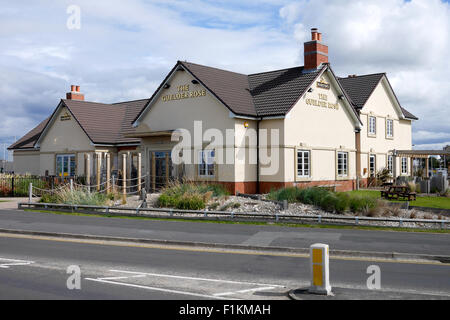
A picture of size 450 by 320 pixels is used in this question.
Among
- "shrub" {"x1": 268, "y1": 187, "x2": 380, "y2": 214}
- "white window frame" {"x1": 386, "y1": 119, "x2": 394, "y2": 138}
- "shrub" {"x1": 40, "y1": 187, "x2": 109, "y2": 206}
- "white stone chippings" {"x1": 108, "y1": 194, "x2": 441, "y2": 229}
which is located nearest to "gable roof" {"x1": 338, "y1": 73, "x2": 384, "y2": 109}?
"white window frame" {"x1": 386, "y1": 119, "x2": 394, "y2": 138}

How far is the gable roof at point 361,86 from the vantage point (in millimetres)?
34600

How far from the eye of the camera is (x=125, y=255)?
1134 centimetres

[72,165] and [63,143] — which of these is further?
[63,143]

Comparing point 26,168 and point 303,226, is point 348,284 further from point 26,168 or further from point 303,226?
point 26,168

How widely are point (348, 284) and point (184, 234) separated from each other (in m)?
6.63

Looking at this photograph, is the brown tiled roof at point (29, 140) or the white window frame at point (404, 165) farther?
the brown tiled roof at point (29, 140)

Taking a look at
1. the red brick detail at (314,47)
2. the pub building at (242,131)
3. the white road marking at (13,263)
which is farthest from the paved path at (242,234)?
the red brick detail at (314,47)

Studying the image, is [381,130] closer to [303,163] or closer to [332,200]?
[303,163]

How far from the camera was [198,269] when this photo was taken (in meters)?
9.66

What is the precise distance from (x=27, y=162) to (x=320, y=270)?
36.0 m

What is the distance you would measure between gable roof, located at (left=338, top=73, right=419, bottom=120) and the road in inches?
865

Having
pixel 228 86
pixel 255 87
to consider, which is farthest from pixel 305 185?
pixel 228 86

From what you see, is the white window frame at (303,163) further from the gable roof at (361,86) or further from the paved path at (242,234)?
the paved path at (242,234)

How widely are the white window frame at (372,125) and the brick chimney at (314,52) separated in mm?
8695
